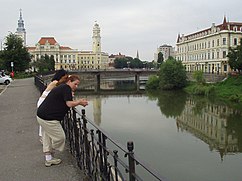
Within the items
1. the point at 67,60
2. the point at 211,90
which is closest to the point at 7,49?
the point at 211,90

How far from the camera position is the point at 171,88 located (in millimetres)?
49062

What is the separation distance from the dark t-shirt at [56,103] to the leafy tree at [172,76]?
44712 mm

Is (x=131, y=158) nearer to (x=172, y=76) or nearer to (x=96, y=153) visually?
(x=96, y=153)

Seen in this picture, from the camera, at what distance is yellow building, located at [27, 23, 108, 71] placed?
364 ft

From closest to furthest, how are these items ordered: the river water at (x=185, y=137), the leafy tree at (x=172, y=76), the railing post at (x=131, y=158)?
the railing post at (x=131, y=158) < the river water at (x=185, y=137) < the leafy tree at (x=172, y=76)

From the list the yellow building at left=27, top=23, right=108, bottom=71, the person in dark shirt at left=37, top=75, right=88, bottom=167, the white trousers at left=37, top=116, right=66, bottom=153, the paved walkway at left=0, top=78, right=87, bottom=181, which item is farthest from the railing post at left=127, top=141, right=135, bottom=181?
the yellow building at left=27, top=23, right=108, bottom=71

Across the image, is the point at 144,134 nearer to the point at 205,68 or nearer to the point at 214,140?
the point at 214,140

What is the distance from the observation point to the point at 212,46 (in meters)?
63.0

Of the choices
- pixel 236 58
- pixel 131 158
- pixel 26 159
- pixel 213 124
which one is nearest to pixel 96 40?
pixel 236 58

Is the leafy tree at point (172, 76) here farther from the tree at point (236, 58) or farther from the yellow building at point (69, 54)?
the yellow building at point (69, 54)

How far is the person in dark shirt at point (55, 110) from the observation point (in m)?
4.64

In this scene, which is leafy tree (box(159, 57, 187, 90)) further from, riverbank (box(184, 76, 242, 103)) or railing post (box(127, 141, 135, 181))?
railing post (box(127, 141, 135, 181))

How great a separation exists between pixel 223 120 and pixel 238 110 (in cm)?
520

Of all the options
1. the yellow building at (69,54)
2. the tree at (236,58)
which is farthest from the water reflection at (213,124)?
the yellow building at (69,54)
